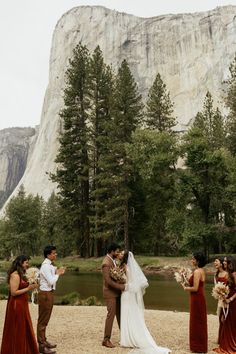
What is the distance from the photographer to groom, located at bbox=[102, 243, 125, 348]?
32.6 feet

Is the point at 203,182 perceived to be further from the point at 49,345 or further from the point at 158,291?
the point at 49,345

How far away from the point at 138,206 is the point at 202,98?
47718mm

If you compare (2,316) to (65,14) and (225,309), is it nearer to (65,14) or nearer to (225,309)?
(225,309)

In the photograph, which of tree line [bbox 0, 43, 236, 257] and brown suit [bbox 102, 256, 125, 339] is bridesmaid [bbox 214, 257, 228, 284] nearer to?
brown suit [bbox 102, 256, 125, 339]

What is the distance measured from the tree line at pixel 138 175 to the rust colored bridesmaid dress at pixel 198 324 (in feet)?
79.5

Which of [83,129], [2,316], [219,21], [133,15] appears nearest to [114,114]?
[83,129]

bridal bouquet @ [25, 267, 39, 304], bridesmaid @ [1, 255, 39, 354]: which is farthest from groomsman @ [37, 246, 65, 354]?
bridesmaid @ [1, 255, 39, 354]

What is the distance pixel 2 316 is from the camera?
14227 mm

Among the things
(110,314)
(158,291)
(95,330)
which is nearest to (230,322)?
(110,314)

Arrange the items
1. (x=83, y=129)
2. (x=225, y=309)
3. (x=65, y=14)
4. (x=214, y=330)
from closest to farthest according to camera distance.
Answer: (x=225, y=309)
(x=214, y=330)
(x=83, y=129)
(x=65, y=14)

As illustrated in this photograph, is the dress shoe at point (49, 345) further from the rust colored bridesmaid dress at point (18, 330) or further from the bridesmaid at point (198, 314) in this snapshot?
the bridesmaid at point (198, 314)

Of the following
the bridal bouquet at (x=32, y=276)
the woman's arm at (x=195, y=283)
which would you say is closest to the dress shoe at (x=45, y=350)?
the bridal bouquet at (x=32, y=276)

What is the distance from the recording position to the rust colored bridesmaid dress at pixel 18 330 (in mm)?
8406

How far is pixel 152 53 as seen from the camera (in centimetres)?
9888
